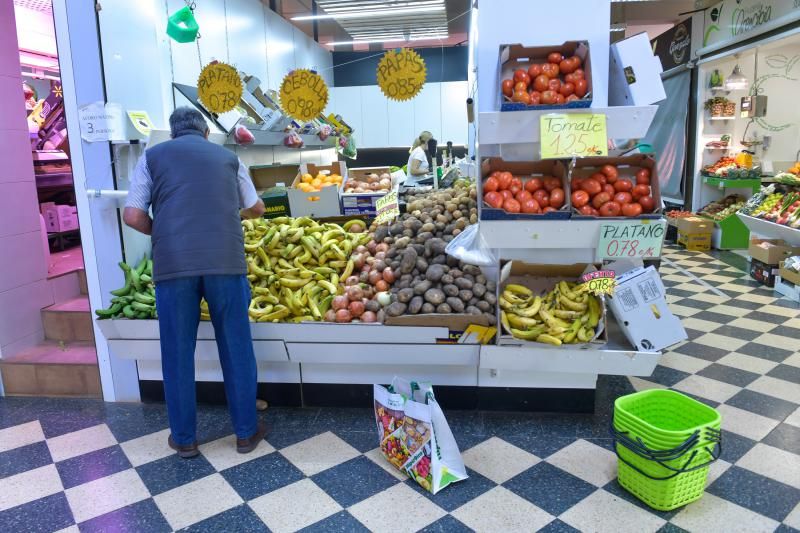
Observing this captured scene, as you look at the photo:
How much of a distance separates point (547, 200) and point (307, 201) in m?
1.99

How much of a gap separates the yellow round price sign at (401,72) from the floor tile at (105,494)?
254cm

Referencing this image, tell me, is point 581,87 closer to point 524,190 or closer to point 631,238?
point 524,190

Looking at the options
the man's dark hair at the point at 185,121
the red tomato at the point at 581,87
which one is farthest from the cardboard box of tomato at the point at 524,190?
the man's dark hair at the point at 185,121

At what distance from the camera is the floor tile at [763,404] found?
10.5 ft

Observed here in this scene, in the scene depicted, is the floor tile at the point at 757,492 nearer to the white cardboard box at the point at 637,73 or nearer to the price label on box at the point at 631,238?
the price label on box at the point at 631,238

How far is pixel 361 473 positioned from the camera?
8.80 feet

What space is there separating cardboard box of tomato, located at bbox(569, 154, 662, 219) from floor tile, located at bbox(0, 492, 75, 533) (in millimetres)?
2668

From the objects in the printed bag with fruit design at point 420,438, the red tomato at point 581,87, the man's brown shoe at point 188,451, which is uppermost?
the red tomato at point 581,87

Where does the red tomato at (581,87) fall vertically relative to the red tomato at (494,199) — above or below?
above

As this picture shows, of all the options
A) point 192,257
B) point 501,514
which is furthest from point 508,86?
point 501,514

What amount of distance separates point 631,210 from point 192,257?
2.11 m

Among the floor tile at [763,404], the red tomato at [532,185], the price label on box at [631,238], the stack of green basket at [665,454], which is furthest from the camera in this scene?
the floor tile at [763,404]

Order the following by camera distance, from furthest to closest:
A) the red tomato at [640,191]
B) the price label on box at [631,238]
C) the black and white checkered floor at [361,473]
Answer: the red tomato at [640,191], the price label on box at [631,238], the black and white checkered floor at [361,473]

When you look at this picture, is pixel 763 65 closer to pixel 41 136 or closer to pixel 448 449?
pixel 448 449
